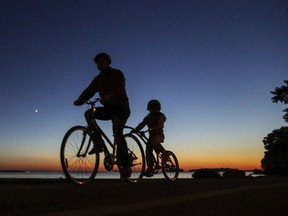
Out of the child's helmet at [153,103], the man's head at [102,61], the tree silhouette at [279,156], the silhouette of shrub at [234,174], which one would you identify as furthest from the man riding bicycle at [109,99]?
the tree silhouette at [279,156]

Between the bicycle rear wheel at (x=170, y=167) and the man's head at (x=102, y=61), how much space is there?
4187 millimetres

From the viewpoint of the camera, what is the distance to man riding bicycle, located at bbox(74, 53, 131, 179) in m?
7.70

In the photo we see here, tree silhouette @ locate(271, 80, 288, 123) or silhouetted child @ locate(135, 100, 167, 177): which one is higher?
tree silhouette @ locate(271, 80, 288, 123)

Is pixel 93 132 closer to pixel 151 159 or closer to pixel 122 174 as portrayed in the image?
pixel 122 174

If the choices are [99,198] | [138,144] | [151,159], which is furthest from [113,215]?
[151,159]

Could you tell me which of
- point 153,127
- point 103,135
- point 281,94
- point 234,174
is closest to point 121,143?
point 103,135

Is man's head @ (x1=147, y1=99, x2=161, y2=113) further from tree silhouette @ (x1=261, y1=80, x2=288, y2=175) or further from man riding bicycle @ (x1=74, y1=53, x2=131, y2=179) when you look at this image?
tree silhouette @ (x1=261, y1=80, x2=288, y2=175)

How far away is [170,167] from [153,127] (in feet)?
4.83

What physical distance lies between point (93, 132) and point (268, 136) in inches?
2027

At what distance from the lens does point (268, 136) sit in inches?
2195

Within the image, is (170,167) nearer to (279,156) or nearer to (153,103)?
(153,103)

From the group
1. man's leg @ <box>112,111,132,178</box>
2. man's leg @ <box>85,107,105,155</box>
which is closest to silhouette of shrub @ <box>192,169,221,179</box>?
man's leg @ <box>112,111,132,178</box>

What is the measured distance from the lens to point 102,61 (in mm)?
7820

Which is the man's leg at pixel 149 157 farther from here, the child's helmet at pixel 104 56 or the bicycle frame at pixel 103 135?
the child's helmet at pixel 104 56
